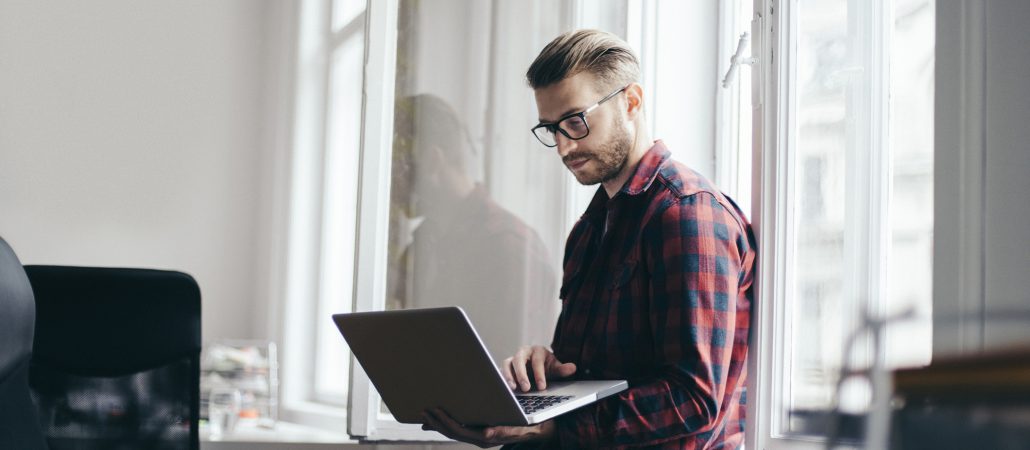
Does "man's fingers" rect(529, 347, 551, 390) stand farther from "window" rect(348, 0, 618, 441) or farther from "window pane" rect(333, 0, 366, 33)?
"window pane" rect(333, 0, 366, 33)

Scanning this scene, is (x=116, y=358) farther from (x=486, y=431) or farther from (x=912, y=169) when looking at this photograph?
(x=912, y=169)

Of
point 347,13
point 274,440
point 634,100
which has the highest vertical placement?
point 347,13

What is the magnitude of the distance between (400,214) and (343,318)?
79 centimetres

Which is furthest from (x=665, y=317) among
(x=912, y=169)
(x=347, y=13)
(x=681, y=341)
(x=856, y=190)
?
(x=347, y=13)

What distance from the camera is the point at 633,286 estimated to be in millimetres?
1564

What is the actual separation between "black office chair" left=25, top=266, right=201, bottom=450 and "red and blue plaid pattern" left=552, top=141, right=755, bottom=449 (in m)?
0.86

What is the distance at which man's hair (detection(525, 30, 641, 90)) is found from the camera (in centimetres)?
174

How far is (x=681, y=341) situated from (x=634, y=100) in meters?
0.53

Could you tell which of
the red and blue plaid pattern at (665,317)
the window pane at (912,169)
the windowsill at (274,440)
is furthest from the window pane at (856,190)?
the windowsill at (274,440)

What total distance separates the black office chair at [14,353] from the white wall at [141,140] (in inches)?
62.5

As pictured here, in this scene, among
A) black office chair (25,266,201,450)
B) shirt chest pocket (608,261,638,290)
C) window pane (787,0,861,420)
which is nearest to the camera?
window pane (787,0,861,420)

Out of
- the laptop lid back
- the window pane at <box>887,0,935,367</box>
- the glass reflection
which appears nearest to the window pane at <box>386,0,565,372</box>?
the glass reflection

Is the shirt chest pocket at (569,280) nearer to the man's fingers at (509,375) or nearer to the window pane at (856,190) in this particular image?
the man's fingers at (509,375)

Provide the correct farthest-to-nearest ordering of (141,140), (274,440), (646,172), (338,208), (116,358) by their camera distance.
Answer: (338,208), (141,140), (274,440), (116,358), (646,172)
